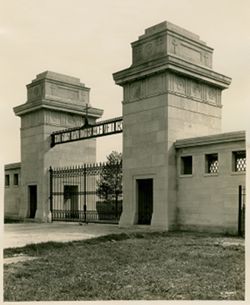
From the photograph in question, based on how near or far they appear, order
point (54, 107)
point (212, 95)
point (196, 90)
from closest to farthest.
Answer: point (196, 90) → point (212, 95) → point (54, 107)

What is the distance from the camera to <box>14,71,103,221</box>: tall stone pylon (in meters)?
22.6

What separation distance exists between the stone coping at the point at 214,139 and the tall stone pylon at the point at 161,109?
0.49 metres

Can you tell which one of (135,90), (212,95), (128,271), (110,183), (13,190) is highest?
(135,90)

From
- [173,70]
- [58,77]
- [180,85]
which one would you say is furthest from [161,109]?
[58,77]

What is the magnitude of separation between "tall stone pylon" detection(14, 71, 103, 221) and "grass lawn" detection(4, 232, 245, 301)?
11.3 m

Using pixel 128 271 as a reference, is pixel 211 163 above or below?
above

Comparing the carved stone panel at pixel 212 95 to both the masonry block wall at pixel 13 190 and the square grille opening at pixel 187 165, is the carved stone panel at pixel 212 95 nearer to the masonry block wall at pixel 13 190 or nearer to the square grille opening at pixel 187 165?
the square grille opening at pixel 187 165

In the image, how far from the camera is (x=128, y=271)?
807 cm

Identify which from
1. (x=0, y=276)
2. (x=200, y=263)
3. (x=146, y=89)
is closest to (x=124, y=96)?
(x=146, y=89)

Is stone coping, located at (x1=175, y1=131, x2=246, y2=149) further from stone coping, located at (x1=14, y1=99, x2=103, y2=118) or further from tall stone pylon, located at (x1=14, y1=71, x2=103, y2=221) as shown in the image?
tall stone pylon, located at (x1=14, y1=71, x2=103, y2=221)

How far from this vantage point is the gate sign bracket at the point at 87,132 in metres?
19.2

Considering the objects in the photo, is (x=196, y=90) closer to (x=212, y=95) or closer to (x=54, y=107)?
(x=212, y=95)

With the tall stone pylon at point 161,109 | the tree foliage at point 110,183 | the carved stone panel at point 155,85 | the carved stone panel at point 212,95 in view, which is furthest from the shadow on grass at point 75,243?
the tree foliage at point 110,183

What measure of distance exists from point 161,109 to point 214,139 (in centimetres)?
247
